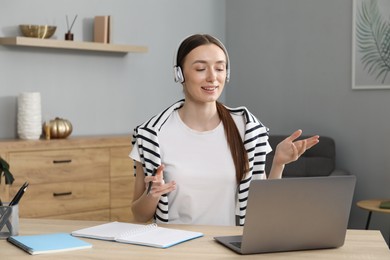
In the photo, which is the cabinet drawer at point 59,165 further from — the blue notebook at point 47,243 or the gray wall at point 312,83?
the blue notebook at point 47,243

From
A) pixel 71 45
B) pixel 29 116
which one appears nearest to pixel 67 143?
pixel 29 116

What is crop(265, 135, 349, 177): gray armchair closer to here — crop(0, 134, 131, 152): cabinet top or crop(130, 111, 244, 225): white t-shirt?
crop(0, 134, 131, 152): cabinet top

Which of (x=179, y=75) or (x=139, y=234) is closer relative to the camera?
(x=139, y=234)

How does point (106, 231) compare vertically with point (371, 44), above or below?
below

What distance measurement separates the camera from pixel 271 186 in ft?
6.93

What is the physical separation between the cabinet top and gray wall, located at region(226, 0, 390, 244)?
1503 mm

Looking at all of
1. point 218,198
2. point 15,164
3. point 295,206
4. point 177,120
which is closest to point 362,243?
point 295,206

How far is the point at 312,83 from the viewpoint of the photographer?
590 cm

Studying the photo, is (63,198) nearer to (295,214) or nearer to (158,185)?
(158,185)

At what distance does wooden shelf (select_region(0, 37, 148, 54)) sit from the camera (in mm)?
4719

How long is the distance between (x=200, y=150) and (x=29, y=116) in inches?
88.6

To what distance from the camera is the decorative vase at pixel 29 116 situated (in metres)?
4.79

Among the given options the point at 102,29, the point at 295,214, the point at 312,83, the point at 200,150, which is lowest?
the point at 295,214

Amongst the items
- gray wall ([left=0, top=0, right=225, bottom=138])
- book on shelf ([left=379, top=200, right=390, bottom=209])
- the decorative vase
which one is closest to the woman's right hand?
the decorative vase
